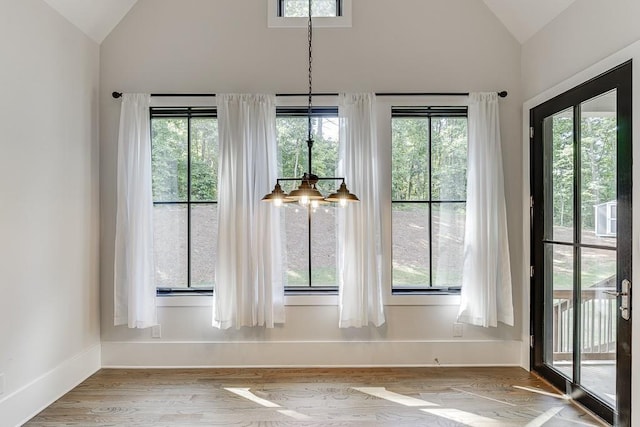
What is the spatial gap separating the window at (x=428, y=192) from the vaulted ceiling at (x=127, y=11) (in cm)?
87

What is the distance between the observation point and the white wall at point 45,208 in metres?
2.48

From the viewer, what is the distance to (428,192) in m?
3.55

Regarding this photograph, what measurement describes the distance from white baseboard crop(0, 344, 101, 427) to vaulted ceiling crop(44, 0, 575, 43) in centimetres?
283

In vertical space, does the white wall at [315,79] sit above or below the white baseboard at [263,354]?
above

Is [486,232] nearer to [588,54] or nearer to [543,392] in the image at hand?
[543,392]

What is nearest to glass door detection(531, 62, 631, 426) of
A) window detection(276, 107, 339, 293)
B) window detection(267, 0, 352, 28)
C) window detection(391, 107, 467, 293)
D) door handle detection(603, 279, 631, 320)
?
door handle detection(603, 279, 631, 320)

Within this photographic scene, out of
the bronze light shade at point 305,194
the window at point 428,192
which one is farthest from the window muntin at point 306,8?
the bronze light shade at point 305,194

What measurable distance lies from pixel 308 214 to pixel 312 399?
5.14 ft

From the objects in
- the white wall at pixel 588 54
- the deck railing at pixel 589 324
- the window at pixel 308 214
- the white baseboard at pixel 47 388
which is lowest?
the white baseboard at pixel 47 388

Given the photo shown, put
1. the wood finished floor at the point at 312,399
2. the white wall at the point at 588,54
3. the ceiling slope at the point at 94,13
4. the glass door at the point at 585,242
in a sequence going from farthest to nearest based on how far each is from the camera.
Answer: the ceiling slope at the point at 94,13 → the wood finished floor at the point at 312,399 → the glass door at the point at 585,242 → the white wall at the point at 588,54

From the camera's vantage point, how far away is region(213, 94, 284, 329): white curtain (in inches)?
130

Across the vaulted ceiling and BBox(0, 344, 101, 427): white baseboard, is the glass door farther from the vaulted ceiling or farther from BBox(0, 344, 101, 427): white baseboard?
BBox(0, 344, 101, 427): white baseboard

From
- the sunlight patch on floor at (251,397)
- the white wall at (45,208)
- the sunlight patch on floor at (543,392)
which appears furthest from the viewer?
the sunlight patch on floor at (543,392)

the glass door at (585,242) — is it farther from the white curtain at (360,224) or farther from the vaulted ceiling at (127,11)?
the white curtain at (360,224)
